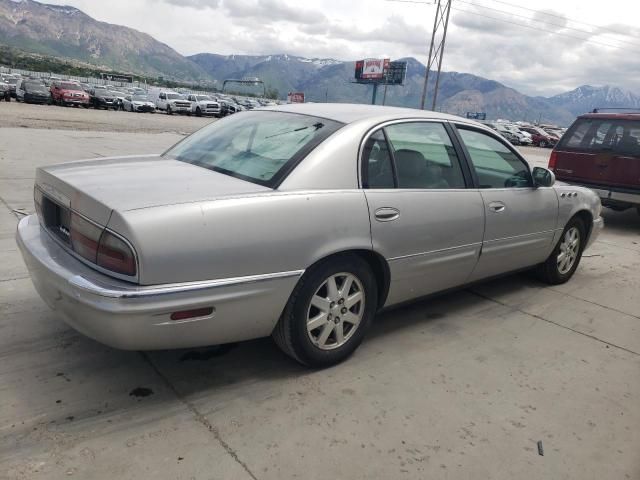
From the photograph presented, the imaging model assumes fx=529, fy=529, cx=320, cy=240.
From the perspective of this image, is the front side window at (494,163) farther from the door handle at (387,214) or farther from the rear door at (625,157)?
the rear door at (625,157)

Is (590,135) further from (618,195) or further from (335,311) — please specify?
(335,311)

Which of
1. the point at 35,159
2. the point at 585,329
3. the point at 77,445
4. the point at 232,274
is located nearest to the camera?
the point at 77,445

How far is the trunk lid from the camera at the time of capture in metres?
2.48

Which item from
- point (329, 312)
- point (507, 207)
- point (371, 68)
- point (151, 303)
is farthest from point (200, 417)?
point (371, 68)

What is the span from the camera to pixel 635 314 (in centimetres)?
458

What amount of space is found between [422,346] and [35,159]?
8887mm

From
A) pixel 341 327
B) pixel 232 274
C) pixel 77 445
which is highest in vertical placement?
pixel 232 274

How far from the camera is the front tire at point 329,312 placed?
286cm

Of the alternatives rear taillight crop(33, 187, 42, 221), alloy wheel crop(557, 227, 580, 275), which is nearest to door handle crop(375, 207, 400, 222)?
rear taillight crop(33, 187, 42, 221)

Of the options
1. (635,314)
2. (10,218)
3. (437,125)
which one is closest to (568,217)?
(635,314)

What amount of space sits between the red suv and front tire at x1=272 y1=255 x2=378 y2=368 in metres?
6.43

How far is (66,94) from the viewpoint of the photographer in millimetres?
32469

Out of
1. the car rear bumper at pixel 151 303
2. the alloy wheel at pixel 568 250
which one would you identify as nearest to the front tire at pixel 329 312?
the car rear bumper at pixel 151 303

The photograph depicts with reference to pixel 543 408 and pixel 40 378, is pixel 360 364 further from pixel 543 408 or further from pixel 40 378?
pixel 40 378
